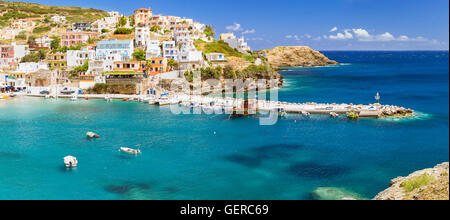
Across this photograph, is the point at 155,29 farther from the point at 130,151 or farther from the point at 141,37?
the point at 130,151

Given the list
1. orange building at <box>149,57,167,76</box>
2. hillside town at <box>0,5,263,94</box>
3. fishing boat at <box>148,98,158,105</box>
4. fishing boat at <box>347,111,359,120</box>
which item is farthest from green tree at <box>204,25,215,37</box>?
fishing boat at <box>347,111,359,120</box>

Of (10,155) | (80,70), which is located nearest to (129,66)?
(80,70)

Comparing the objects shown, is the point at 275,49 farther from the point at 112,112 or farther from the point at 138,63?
the point at 112,112

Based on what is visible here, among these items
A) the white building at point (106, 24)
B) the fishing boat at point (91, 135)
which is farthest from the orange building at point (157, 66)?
the fishing boat at point (91, 135)

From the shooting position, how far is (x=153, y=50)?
74.9 m

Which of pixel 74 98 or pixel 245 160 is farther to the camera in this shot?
pixel 74 98

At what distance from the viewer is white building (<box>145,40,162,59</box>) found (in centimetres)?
7375

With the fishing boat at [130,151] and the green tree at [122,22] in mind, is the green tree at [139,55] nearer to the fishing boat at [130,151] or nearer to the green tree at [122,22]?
the green tree at [122,22]

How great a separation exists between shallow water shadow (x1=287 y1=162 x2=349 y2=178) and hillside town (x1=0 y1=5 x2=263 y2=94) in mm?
41765

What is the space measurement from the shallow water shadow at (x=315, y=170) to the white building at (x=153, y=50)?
50.4 metres

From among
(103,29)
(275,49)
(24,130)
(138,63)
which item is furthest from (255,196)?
(275,49)

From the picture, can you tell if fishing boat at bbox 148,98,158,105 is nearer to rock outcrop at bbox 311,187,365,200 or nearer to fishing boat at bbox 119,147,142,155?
fishing boat at bbox 119,147,142,155

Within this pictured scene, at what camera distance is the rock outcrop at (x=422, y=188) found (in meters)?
17.9

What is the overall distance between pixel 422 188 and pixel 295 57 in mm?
152504
